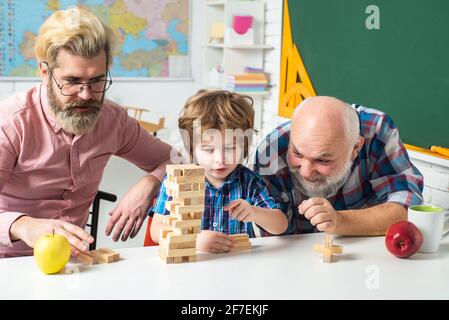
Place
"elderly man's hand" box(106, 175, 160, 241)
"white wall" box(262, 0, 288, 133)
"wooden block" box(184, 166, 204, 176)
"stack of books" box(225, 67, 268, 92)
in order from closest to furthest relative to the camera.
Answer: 1. "wooden block" box(184, 166, 204, 176)
2. "elderly man's hand" box(106, 175, 160, 241)
3. "white wall" box(262, 0, 288, 133)
4. "stack of books" box(225, 67, 268, 92)

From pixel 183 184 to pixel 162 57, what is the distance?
4318mm

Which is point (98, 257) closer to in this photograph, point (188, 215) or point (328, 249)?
point (188, 215)

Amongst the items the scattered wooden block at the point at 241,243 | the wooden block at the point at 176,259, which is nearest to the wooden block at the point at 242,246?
the scattered wooden block at the point at 241,243

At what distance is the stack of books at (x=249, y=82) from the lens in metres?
4.62

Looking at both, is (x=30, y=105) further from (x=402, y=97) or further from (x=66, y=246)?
(x=402, y=97)

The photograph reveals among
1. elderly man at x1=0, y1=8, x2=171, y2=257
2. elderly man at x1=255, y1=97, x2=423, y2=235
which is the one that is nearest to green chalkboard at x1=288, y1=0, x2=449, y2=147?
elderly man at x1=255, y1=97, x2=423, y2=235

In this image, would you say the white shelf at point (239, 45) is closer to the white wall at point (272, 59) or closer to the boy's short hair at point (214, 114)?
the white wall at point (272, 59)

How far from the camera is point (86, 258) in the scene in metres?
1.44

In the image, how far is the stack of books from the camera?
15.2 ft

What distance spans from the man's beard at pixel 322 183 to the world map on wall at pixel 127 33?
12.2 feet

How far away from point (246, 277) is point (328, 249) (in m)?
0.26

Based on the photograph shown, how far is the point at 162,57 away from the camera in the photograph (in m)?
5.57

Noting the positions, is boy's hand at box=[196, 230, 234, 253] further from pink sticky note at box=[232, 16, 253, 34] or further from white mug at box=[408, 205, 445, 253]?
pink sticky note at box=[232, 16, 253, 34]

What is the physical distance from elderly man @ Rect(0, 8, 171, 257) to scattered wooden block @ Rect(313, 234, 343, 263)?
613mm
